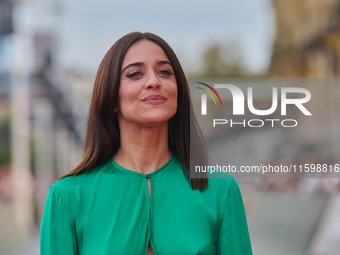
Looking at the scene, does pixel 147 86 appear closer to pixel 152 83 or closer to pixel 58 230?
pixel 152 83

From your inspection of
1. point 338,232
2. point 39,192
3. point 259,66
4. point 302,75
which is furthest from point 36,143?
point 338,232

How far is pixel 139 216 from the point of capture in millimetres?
1722

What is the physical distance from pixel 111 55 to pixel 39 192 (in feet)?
32.4

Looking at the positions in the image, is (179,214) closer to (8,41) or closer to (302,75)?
(302,75)

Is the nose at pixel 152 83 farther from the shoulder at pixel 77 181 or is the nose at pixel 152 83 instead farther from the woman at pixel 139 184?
the shoulder at pixel 77 181

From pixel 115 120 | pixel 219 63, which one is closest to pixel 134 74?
pixel 115 120

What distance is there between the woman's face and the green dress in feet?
0.69

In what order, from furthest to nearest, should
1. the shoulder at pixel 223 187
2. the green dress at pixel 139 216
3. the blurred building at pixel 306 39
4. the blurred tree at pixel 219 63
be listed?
the blurred tree at pixel 219 63, the blurred building at pixel 306 39, the shoulder at pixel 223 187, the green dress at pixel 139 216

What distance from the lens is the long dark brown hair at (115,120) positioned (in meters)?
1.74

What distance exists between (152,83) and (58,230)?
57 centimetres

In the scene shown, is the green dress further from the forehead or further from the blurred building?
the blurred building

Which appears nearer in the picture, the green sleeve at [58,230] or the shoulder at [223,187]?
the green sleeve at [58,230]

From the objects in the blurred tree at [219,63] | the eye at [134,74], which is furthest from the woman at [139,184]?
the blurred tree at [219,63]

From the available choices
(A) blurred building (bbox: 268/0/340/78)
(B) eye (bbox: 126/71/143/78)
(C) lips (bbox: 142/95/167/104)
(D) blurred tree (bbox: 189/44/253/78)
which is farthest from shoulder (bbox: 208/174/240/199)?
(D) blurred tree (bbox: 189/44/253/78)
